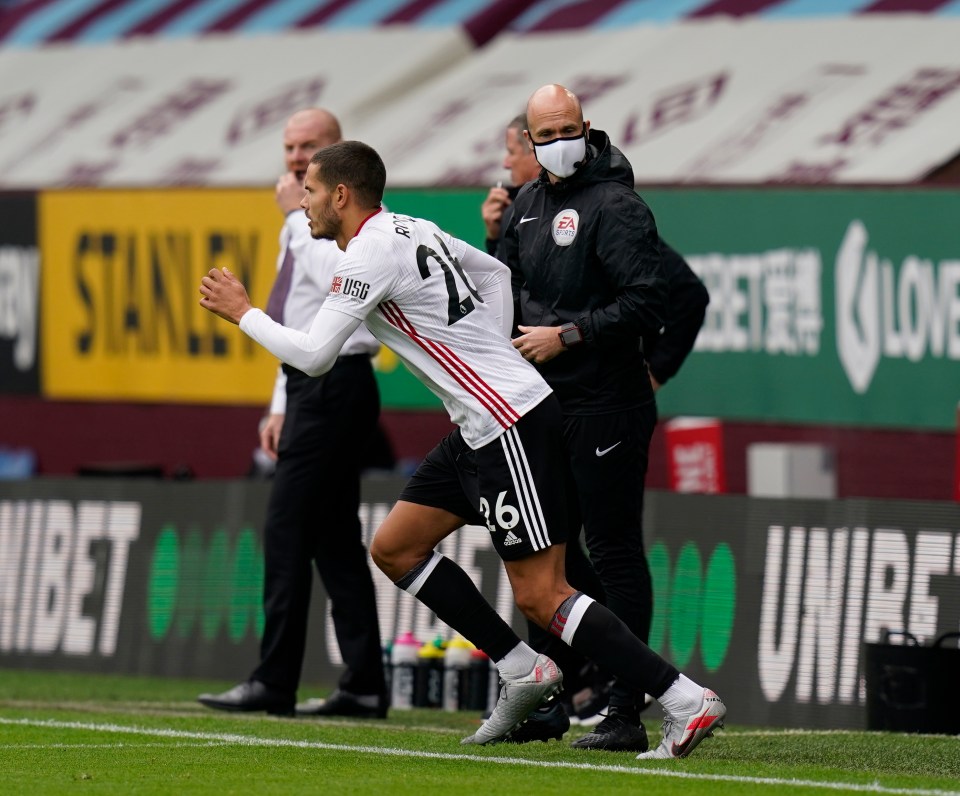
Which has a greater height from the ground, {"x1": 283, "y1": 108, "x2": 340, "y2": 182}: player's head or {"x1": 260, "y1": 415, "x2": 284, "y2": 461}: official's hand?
{"x1": 283, "y1": 108, "x2": 340, "y2": 182}: player's head

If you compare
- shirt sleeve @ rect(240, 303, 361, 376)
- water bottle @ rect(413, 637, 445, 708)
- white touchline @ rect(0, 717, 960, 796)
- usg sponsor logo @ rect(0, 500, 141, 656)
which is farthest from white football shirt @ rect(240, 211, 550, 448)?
usg sponsor logo @ rect(0, 500, 141, 656)

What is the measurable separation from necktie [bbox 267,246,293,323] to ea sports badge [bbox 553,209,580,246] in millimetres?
1607

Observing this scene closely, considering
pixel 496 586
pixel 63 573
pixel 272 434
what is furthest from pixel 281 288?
pixel 63 573

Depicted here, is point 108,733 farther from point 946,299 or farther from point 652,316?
point 946,299

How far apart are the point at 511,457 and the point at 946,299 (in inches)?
201

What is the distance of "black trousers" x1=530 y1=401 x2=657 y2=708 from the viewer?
744 centimetres

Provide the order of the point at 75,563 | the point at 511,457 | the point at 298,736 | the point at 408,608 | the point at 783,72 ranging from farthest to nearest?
the point at 783,72
the point at 75,563
the point at 408,608
the point at 298,736
the point at 511,457

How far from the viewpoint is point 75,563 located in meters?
12.0

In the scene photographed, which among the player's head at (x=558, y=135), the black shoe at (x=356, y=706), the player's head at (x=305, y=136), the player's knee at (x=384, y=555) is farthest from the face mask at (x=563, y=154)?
the black shoe at (x=356, y=706)

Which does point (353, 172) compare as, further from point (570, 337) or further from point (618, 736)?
point (618, 736)

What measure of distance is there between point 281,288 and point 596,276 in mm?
1785

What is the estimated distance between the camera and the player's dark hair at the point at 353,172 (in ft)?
23.3

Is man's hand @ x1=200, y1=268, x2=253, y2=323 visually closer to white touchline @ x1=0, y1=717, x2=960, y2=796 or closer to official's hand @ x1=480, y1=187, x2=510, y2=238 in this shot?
white touchline @ x1=0, y1=717, x2=960, y2=796

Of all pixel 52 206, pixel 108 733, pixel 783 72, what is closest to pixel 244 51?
pixel 52 206
